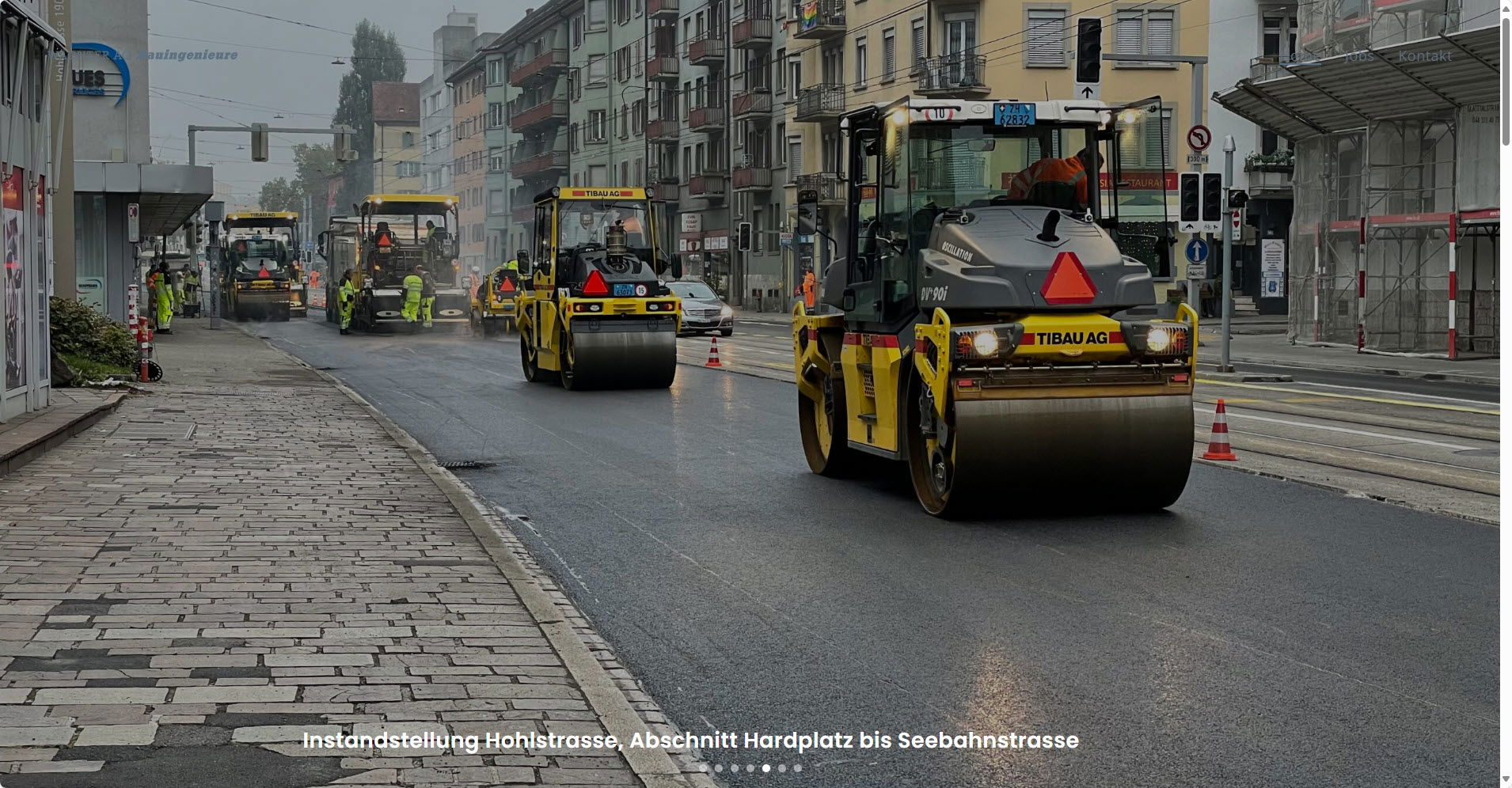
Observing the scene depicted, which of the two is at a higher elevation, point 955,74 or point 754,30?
point 754,30

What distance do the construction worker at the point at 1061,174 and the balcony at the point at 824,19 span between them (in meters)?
53.2

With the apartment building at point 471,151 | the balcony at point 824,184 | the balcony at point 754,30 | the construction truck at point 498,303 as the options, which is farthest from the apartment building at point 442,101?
the construction truck at point 498,303

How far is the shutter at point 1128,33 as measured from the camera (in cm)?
5606

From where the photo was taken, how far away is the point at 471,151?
12469 cm

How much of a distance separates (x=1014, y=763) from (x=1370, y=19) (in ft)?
95.3

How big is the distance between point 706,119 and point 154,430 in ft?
206

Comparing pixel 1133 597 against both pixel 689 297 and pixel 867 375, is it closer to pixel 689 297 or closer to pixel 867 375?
pixel 867 375

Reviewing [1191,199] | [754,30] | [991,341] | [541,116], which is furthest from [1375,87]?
[541,116]

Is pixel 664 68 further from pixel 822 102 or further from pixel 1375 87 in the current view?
pixel 1375 87

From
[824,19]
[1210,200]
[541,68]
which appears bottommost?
[1210,200]

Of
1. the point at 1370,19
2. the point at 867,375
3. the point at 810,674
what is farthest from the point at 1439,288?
the point at 810,674

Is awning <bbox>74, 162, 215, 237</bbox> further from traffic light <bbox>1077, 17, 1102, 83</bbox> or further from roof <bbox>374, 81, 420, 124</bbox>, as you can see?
roof <bbox>374, 81, 420, 124</bbox>

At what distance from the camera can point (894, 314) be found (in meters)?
11.8

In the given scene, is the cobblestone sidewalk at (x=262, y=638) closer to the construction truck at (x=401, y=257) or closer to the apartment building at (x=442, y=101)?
the construction truck at (x=401, y=257)
